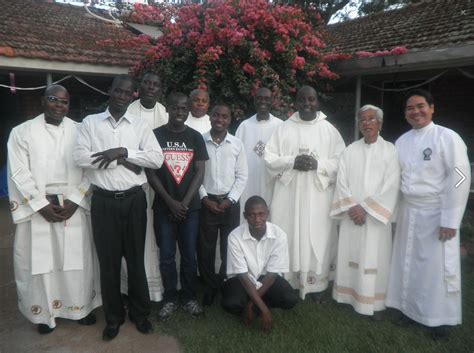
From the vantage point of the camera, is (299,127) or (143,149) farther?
(299,127)

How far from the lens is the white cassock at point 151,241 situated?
13.1 ft

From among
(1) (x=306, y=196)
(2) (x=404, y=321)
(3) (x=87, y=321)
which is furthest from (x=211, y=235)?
(2) (x=404, y=321)

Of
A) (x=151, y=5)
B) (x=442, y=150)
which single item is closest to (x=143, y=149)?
(x=442, y=150)

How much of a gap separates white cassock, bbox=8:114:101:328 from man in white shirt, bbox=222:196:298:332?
4.38ft

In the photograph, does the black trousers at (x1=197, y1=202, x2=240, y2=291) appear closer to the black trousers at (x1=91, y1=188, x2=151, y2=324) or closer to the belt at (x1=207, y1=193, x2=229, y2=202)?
the belt at (x1=207, y1=193, x2=229, y2=202)

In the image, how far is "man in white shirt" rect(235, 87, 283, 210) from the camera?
179 inches

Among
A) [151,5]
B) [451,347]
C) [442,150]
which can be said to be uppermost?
[151,5]

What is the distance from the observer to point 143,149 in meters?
3.41

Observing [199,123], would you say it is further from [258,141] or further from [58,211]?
[58,211]

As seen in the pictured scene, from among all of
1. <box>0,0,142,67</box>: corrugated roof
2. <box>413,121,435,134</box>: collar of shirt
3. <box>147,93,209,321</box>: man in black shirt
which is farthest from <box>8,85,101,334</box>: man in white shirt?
<box>0,0,142,67</box>: corrugated roof

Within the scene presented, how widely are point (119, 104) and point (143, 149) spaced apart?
1.40 ft

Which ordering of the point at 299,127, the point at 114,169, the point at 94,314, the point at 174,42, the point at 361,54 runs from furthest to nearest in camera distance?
the point at 361,54 < the point at 174,42 < the point at 299,127 < the point at 94,314 < the point at 114,169

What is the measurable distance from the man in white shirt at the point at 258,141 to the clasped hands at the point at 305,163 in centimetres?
66

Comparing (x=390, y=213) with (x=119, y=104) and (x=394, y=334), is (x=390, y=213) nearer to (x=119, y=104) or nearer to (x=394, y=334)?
(x=394, y=334)
